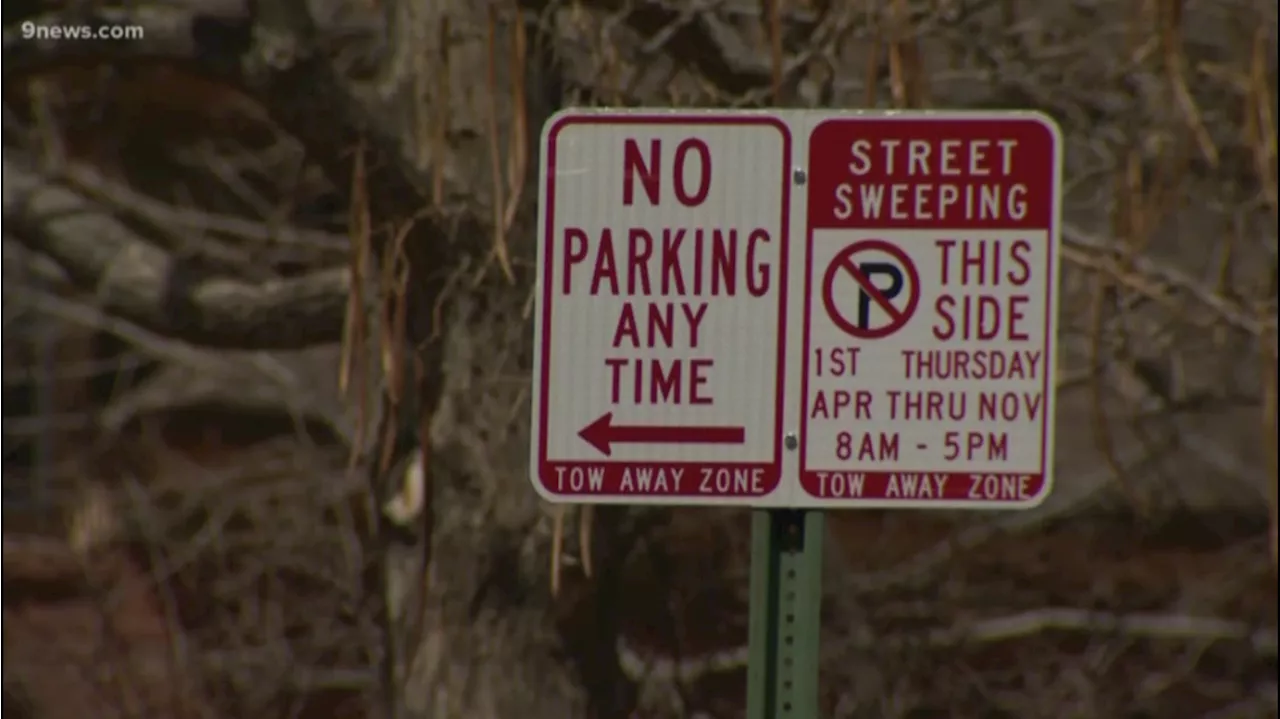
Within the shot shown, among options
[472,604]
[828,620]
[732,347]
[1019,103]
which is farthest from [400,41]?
[732,347]

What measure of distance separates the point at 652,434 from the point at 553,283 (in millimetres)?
197

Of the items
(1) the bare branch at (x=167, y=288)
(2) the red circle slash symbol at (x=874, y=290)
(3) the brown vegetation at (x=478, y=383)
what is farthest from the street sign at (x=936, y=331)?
(1) the bare branch at (x=167, y=288)

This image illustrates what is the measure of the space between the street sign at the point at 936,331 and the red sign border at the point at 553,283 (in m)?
0.03

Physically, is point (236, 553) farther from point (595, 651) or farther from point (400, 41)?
point (400, 41)

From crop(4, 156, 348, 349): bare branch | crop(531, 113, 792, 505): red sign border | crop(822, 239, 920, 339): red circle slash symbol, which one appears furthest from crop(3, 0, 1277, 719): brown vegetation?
crop(822, 239, 920, 339): red circle slash symbol

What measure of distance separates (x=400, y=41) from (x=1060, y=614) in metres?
2.61

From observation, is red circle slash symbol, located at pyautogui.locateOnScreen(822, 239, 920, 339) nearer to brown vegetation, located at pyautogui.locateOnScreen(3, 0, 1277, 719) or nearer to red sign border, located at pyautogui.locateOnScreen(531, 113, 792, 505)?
red sign border, located at pyautogui.locateOnScreen(531, 113, 792, 505)

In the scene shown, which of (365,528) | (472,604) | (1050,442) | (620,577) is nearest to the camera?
(1050,442)

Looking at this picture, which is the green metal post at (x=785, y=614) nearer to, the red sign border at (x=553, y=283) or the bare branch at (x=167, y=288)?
the red sign border at (x=553, y=283)

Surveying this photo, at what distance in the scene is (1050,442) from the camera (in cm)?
222

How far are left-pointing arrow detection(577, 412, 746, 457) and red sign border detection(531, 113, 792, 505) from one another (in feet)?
0.08

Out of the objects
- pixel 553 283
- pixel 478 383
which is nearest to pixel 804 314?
pixel 553 283

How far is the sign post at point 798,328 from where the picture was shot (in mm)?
2234

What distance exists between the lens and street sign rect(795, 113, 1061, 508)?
2.23m
